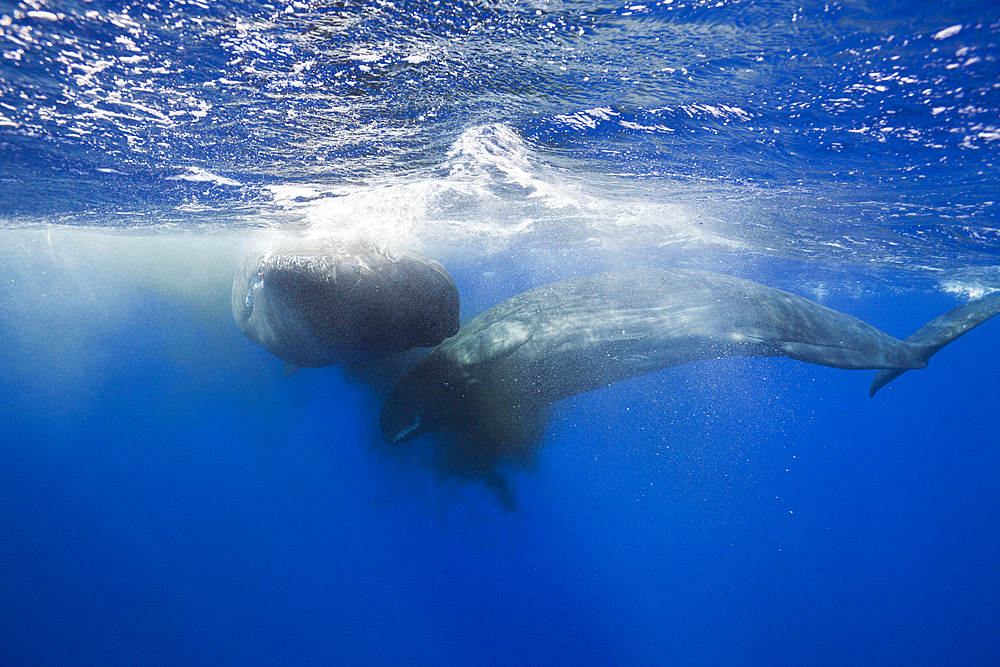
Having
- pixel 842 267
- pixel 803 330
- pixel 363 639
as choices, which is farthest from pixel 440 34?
pixel 842 267

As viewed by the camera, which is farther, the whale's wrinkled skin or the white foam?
the white foam

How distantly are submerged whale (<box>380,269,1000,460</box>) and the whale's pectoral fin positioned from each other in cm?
2

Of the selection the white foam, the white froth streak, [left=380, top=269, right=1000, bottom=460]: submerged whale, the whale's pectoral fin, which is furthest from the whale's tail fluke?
the white foam

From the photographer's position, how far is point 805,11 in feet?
10.9

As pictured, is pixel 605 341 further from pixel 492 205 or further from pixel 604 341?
pixel 492 205

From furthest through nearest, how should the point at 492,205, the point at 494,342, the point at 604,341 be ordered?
the point at 492,205
the point at 494,342
the point at 604,341

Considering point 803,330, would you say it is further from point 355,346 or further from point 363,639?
point 363,639

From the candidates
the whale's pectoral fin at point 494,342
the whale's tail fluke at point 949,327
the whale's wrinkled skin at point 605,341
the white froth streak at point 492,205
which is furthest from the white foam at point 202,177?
the whale's tail fluke at point 949,327

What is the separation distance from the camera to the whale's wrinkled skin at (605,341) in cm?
553

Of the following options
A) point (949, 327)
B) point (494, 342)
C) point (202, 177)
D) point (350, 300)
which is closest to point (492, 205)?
point (202, 177)

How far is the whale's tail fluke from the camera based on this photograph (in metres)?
7.12

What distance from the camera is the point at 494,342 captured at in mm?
5723

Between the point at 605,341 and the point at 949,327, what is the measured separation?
700 cm

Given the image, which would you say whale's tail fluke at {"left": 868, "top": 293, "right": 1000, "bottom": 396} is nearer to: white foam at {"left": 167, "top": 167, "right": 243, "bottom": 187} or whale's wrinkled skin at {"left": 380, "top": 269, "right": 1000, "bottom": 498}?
whale's wrinkled skin at {"left": 380, "top": 269, "right": 1000, "bottom": 498}
